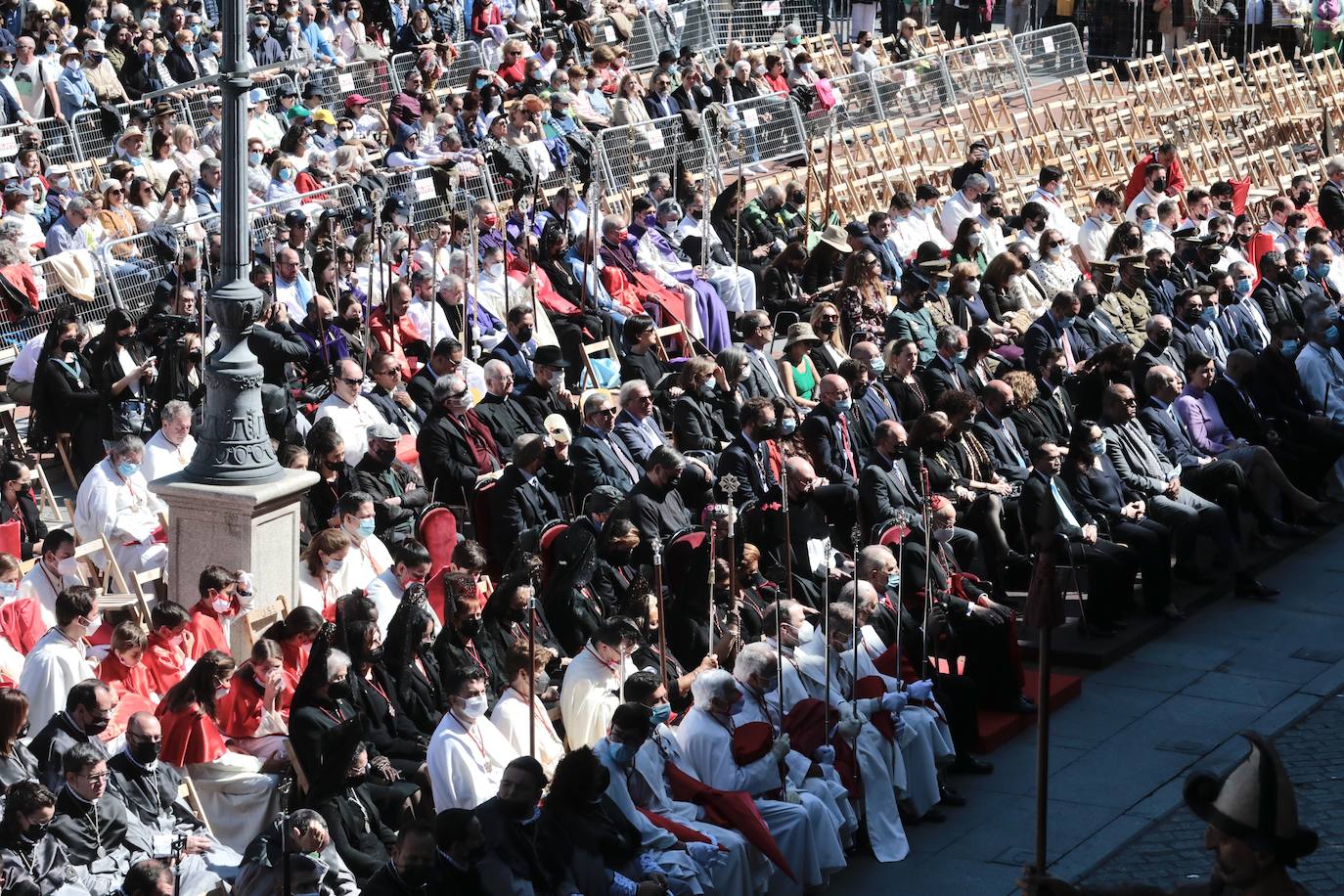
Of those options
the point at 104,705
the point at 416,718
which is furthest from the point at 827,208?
the point at 104,705

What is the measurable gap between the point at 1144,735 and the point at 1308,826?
1.68 meters

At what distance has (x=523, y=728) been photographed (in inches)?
406

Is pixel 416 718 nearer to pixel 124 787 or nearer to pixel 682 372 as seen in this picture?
pixel 124 787

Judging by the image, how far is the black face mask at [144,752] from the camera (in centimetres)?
929

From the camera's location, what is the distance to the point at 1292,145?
1000 inches

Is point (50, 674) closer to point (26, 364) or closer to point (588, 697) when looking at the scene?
point (588, 697)

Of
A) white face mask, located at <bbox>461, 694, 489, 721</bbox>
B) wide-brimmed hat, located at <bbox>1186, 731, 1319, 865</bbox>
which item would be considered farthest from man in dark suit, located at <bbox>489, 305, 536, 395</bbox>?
wide-brimmed hat, located at <bbox>1186, 731, 1319, 865</bbox>

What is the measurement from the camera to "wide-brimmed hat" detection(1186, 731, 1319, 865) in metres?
6.29

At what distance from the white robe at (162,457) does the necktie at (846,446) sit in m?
3.97

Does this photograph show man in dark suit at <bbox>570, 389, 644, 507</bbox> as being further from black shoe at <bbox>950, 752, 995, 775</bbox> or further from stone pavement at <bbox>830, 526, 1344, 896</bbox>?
stone pavement at <bbox>830, 526, 1344, 896</bbox>

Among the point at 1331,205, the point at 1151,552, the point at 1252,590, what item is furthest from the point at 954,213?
the point at 1151,552

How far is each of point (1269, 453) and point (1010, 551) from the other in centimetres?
273

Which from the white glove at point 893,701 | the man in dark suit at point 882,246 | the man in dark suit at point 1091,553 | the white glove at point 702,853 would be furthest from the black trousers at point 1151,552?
the white glove at point 702,853

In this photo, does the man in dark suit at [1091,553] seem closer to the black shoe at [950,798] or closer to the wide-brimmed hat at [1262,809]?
the black shoe at [950,798]
